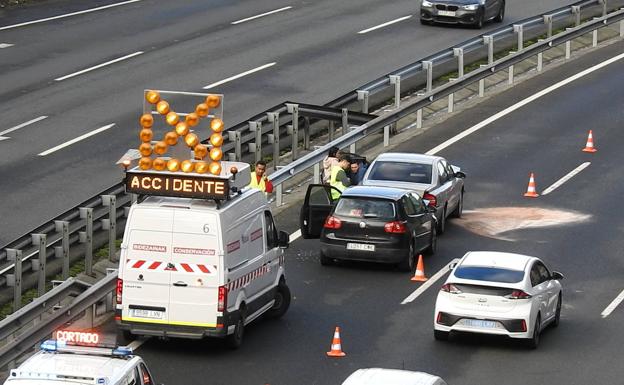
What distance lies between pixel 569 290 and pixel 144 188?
26.4 feet

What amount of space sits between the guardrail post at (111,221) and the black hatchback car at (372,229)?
149 inches

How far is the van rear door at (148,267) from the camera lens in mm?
22641

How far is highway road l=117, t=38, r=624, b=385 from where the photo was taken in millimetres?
22703

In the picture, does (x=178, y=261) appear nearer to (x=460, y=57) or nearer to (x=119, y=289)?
(x=119, y=289)

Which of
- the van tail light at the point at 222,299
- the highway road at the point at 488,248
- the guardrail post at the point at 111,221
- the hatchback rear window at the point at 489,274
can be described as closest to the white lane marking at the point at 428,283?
the highway road at the point at 488,248

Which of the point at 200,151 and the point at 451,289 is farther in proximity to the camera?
the point at 451,289

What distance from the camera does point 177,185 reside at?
74.5 ft

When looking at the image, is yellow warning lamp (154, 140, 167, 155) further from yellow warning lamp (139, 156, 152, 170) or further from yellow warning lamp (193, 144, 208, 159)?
yellow warning lamp (193, 144, 208, 159)

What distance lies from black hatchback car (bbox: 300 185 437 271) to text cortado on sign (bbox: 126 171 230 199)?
18.0 ft

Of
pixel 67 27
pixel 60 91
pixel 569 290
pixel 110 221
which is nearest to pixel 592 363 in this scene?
pixel 569 290

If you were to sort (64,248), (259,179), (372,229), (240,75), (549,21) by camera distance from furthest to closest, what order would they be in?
(549,21) → (240,75) → (259,179) → (372,229) → (64,248)

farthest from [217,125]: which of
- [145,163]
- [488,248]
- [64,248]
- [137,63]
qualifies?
[137,63]

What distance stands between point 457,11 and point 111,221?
77.0 ft

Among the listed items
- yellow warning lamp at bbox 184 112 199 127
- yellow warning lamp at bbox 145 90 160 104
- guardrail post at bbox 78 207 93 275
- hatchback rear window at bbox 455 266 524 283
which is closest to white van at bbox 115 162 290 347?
yellow warning lamp at bbox 184 112 199 127
